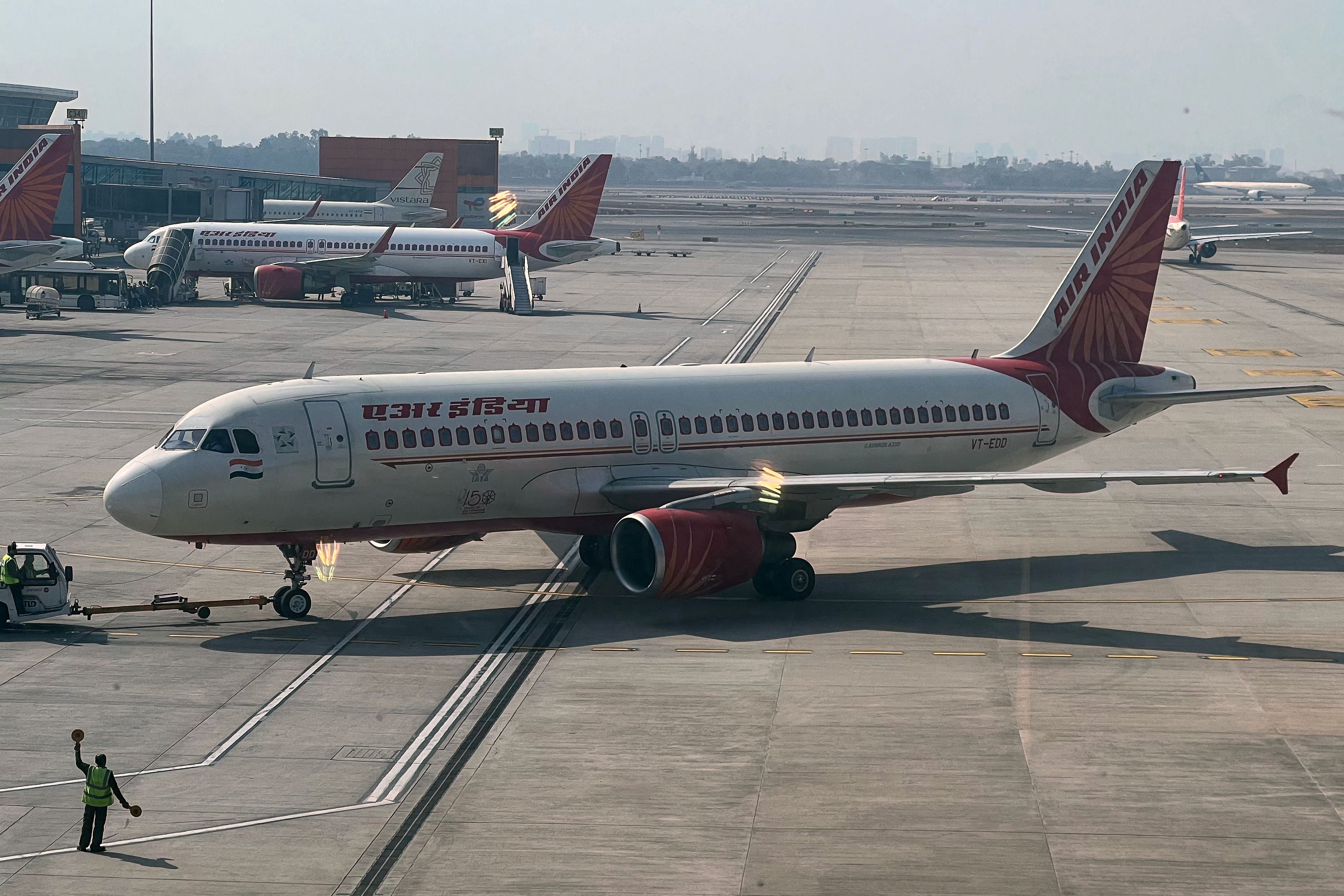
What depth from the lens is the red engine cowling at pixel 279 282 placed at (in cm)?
10250

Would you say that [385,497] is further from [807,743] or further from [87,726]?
[807,743]

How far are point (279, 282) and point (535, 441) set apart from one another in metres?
72.8

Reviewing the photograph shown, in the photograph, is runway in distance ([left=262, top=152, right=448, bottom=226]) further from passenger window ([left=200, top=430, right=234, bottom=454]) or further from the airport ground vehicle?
the airport ground vehicle

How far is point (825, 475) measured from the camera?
36531 mm

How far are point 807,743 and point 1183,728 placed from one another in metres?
6.39

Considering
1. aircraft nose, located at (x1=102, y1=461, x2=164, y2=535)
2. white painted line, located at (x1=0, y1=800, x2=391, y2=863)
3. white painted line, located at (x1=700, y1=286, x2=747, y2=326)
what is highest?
aircraft nose, located at (x1=102, y1=461, x2=164, y2=535)

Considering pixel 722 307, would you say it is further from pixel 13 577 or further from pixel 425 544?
pixel 13 577

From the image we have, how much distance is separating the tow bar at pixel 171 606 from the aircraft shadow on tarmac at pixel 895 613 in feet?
3.04

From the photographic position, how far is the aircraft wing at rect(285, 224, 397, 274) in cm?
10219

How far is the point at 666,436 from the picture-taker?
36.1 m

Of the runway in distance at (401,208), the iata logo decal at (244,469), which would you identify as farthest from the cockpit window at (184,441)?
the runway in distance at (401,208)

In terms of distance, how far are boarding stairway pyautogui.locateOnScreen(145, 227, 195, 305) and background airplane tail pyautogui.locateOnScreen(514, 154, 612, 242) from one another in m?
22.9

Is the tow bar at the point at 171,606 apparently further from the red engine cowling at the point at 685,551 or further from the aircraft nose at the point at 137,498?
the red engine cowling at the point at 685,551

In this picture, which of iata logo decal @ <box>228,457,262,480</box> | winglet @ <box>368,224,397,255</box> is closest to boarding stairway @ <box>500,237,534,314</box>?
winglet @ <box>368,224,397,255</box>
